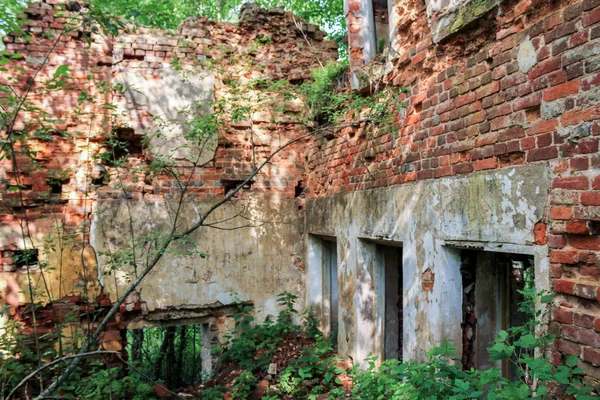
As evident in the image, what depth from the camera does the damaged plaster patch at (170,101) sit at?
5566mm

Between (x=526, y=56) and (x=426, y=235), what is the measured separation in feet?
4.97

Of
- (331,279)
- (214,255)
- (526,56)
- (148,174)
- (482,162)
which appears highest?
(526,56)

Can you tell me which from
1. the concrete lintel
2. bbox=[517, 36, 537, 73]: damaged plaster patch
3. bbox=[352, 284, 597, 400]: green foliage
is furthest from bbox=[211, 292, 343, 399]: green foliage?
bbox=[517, 36, 537, 73]: damaged plaster patch

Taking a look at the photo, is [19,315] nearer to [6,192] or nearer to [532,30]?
[6,192]

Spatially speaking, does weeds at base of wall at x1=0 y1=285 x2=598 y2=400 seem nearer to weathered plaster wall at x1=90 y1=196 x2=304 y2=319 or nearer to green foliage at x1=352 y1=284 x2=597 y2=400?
green foliage at x1=352 y1=284 x2=597 y2=400

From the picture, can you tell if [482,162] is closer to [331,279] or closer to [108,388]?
[331,279]

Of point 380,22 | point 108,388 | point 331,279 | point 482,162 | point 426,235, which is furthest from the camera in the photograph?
point 331,279

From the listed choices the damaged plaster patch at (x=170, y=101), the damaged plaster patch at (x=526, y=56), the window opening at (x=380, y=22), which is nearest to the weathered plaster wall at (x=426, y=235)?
the damaged plaster patch at (x=526, y=56)

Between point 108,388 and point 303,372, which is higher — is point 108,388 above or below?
below

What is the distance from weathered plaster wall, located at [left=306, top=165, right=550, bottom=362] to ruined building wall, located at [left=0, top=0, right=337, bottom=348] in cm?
131

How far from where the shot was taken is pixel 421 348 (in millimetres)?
3336

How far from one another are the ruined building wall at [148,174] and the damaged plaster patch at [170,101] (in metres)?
0.01

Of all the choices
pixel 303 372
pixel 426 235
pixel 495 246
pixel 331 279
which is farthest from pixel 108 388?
pixel 495 246

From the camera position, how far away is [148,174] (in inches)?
207
